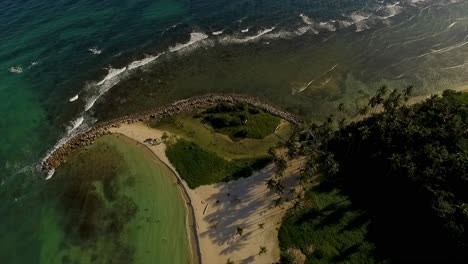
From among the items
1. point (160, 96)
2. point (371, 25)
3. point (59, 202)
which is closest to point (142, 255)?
point (59, 202)

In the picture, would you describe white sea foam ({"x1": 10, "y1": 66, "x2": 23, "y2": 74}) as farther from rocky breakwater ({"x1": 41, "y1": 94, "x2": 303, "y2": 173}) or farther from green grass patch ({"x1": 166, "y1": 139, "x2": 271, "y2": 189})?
green grass patch ({"x1": 166, "y1": 139, "x2": 271, "y2": 189})

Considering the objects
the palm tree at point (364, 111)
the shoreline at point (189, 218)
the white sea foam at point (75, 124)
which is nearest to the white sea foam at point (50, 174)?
the white sea foam at point (75, 124)

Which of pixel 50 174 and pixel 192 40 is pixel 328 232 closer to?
pixel 50 174

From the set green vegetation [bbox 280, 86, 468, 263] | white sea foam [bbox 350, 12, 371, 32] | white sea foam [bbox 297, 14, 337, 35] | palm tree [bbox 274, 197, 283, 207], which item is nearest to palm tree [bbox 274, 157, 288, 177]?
green vegetation [bbox 280, 86, 468, 263]

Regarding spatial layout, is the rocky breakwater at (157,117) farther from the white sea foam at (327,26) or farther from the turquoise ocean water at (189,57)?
the white sea foam at (327,26)

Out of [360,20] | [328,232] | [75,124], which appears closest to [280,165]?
[328,232]

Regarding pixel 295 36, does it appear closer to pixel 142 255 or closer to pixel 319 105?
pixel 319 105
